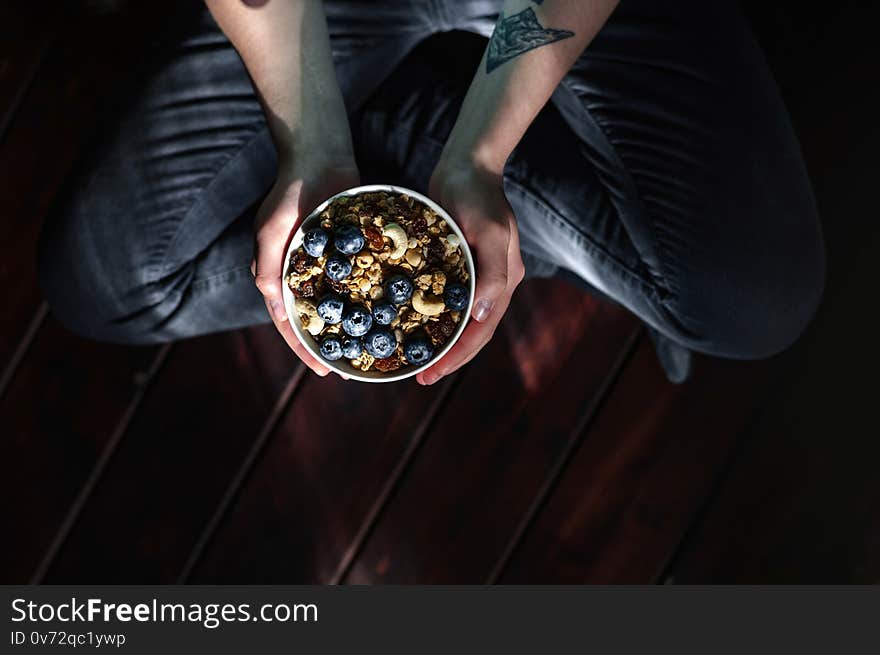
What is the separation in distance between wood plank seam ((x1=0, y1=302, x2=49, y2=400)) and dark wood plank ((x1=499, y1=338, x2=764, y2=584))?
70cm

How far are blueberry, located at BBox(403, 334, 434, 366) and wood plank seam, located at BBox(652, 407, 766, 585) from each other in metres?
0.64

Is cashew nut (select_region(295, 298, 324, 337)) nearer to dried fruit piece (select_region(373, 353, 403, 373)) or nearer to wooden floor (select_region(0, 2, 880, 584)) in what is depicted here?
dried fruit piece (select_region(373, 353, 403, 373))

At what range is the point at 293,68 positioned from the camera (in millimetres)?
692

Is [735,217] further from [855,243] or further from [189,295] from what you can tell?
[189,295]

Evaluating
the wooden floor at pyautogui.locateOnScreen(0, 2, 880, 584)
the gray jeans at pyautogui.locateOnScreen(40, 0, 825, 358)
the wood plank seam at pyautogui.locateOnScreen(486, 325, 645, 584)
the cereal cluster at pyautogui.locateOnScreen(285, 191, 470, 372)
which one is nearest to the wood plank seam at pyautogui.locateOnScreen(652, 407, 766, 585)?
the wooden floor at pyautogui.locateOnScreen(0, 2, 880, 584)

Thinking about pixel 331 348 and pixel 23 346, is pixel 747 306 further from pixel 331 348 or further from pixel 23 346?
pixel 23 346

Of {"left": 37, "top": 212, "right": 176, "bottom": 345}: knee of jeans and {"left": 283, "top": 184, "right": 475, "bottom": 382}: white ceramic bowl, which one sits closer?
{"left": 283, "top": 184, "right": 475, "bottom": 382}: white ceramic bowl

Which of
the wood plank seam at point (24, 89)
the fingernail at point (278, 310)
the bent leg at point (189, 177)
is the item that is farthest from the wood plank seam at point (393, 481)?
the wood plank seam at point (24, 89)

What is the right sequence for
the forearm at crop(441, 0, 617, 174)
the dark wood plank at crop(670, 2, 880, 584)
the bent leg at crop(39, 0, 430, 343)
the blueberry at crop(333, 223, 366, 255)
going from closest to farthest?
the blueberry at crop(333, 223, 366, 255) → the forearm at crop(441, 0, 617, 174) → the bent leg at crop(39, 0, 430, 343) → the dark wood plank at crop(670, 2, 880, 584)

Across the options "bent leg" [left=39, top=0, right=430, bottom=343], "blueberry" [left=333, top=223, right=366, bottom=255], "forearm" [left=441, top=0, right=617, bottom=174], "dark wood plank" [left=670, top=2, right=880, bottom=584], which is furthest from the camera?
"dark wood plank" [left=670, top=2, right=880, bottom=584]

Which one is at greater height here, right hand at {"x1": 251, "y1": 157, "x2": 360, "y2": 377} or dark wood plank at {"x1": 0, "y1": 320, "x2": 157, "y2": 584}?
right hand at {"x1": 251, "y1": 157, "x2": 360, "y2": 377}

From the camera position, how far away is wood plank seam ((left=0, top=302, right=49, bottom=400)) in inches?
42.4

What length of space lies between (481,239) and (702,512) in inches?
24.9

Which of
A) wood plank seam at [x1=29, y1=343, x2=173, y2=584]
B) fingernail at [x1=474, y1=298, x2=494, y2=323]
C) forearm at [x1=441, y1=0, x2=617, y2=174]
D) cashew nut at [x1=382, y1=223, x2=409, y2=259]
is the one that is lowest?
wood plank seam at [x1=29, y1=343, x2=173, y2=584]
